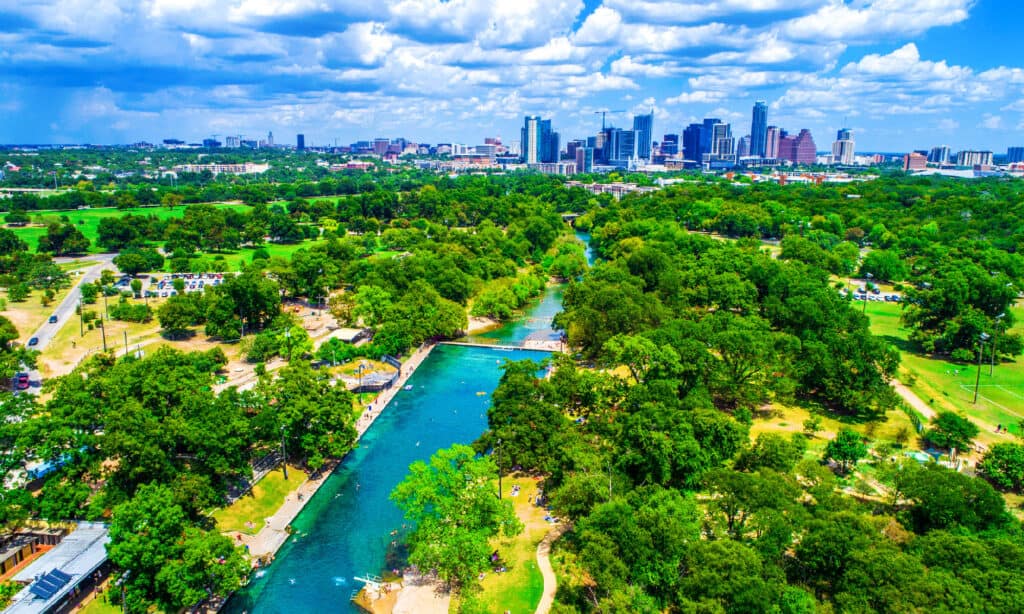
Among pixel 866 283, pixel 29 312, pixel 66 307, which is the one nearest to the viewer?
pixel 29 312

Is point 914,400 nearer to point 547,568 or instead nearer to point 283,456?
point 547,568

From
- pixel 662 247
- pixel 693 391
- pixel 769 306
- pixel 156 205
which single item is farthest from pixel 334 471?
pixel 156 205

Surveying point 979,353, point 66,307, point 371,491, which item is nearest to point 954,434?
point 979,353

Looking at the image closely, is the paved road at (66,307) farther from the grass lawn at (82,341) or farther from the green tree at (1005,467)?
the green tree at (1005,467)

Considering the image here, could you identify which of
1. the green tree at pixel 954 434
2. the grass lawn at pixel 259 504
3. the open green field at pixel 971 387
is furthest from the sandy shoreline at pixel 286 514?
the open green field at pixel 971 387

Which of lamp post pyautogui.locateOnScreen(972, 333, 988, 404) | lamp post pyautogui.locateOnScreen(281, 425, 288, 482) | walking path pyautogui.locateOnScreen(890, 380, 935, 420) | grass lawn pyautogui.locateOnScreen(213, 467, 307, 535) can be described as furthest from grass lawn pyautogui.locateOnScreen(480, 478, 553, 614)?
lamp post pyautogui.locateOnScreen(972, 333, 988, 404)

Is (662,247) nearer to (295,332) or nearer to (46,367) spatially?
(295,332)
